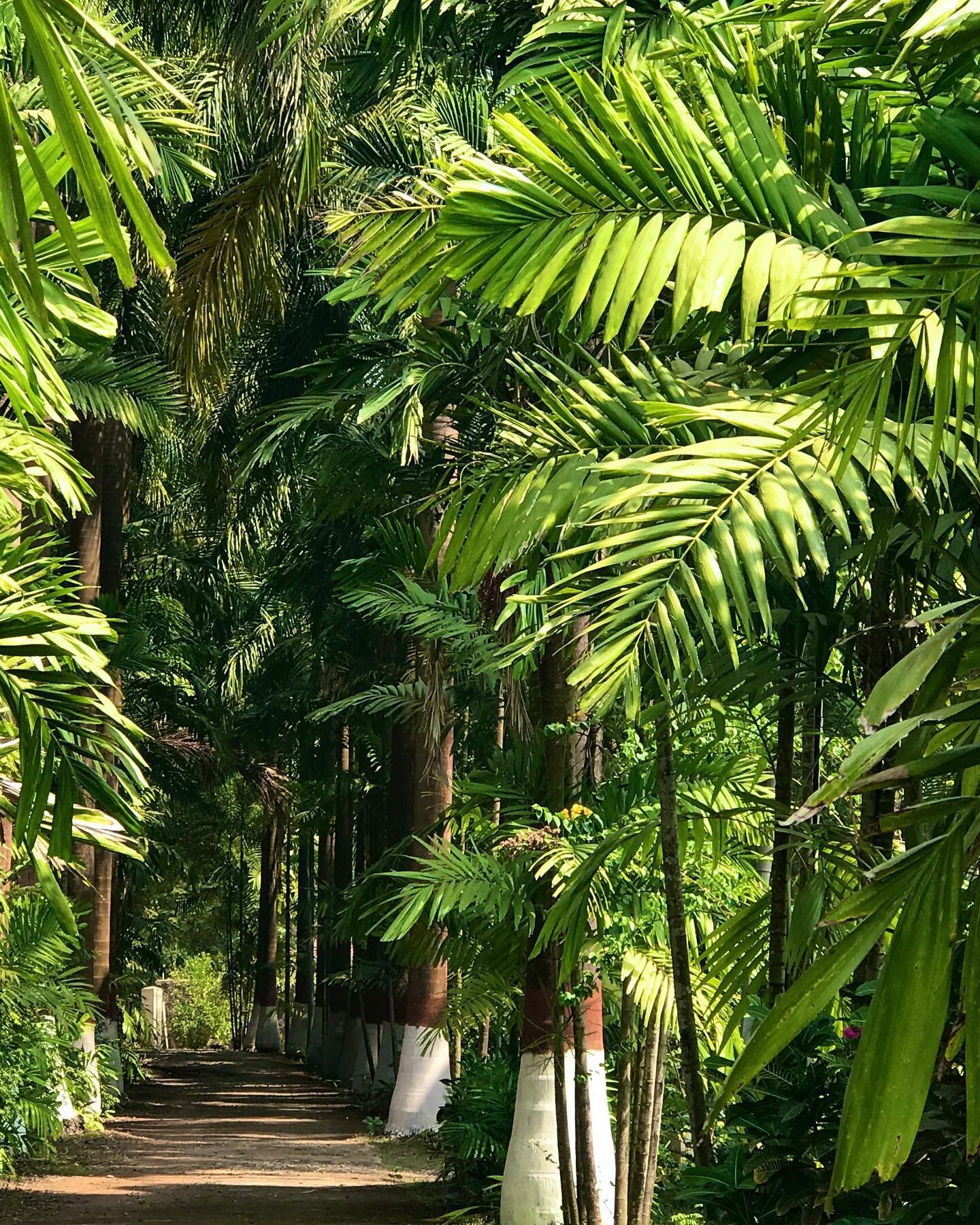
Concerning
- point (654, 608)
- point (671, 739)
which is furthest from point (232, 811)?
point (654, 608)

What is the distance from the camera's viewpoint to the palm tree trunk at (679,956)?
13.9 feet

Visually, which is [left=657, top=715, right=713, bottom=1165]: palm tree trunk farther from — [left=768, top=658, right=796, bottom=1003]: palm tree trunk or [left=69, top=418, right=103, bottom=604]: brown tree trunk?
[left=69, top=418, right=103, bottom=604]: brown tree trunk

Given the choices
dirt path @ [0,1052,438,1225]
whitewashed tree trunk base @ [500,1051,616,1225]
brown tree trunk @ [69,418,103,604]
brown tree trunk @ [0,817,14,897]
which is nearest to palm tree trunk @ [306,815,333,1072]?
dirt path @ [0,1052,438,1225]

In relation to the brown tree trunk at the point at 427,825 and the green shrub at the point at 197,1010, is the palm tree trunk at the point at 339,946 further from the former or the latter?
the green shrub at the point at 197,1010

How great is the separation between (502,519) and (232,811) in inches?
1151

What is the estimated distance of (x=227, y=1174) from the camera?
474 inches

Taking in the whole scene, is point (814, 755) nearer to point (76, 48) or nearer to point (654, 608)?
point (654, 608)

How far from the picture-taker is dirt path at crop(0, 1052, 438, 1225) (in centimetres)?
979

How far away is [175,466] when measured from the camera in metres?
19.8

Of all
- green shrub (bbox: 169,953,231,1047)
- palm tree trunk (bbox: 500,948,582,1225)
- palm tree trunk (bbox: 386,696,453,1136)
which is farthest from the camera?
green shrub (bbox: 169,953,231,1047)

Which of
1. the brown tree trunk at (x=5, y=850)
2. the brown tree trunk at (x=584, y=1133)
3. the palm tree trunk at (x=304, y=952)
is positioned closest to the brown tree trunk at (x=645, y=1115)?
the brown tree trunk at (x=584, y=1133)

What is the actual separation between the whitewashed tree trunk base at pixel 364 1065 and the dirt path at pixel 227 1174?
0.33 m

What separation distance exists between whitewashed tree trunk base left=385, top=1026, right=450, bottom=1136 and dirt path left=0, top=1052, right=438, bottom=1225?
0.43 m

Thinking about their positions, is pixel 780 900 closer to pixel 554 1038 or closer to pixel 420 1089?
pixel 554 1038
